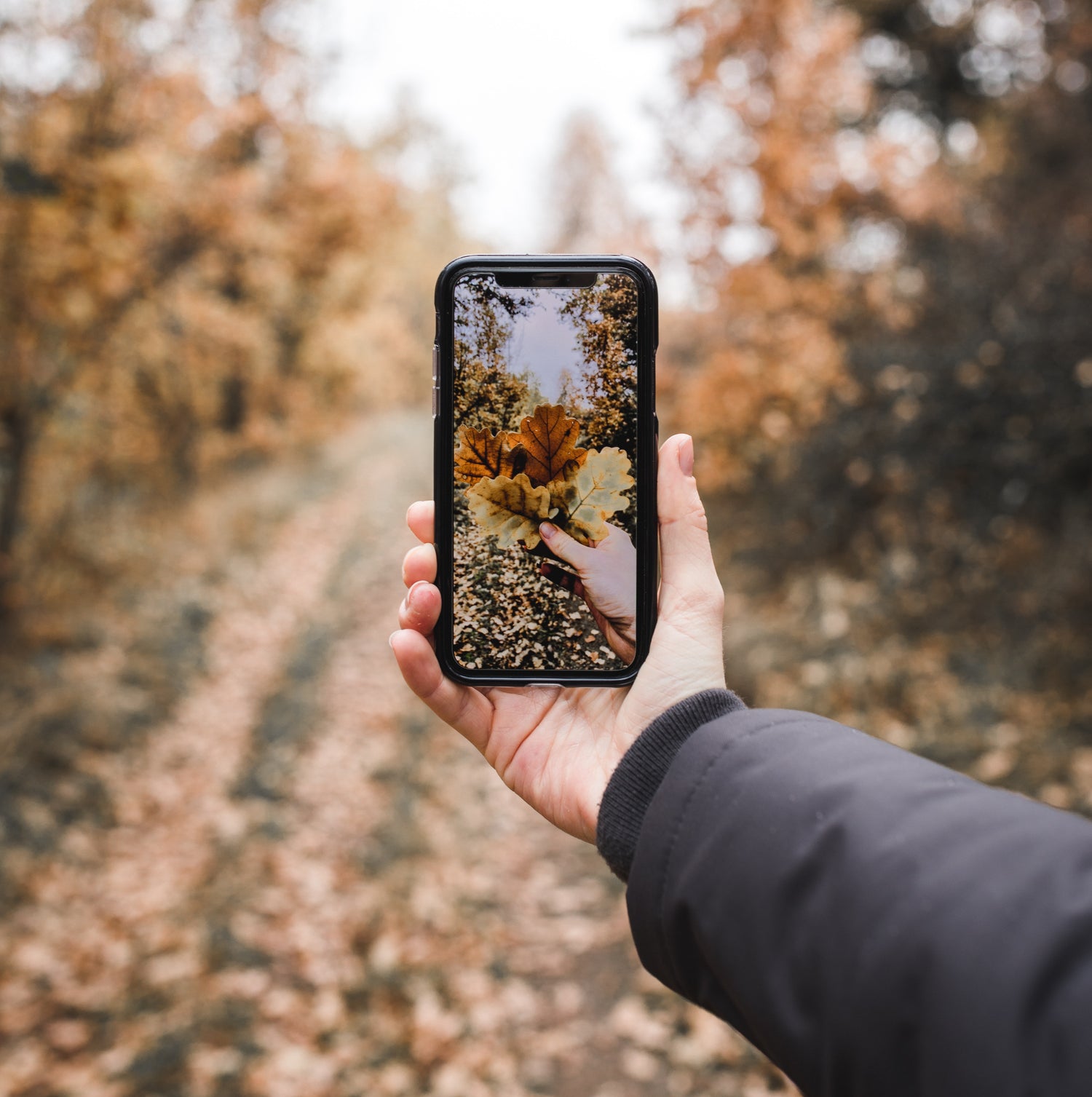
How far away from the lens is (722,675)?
1593 millimetres

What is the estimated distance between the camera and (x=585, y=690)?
1.76m

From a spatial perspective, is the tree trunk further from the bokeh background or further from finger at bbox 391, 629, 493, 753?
finger at bbox 391, 629, 493, 753

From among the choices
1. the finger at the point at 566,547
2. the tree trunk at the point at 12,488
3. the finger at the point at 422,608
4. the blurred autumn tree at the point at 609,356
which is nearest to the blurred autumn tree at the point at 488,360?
the blurred autumn tree at the point at 609,356

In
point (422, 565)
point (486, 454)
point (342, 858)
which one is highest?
point (486, 454)

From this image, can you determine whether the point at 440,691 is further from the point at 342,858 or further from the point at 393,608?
the point at 393,608

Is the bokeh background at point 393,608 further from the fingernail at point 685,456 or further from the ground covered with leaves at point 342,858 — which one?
the fingernail at point 685,456

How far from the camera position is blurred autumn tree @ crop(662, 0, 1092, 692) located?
17.3ft

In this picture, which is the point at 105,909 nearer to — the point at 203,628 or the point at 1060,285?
the point at 203,628

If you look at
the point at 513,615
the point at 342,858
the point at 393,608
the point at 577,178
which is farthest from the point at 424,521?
the point at 577,178

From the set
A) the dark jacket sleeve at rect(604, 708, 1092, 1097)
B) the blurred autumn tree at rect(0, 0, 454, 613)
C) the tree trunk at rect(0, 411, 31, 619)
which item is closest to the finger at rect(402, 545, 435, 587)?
the dark jacket sleeve at rect(604, 708, 1092, 1097)

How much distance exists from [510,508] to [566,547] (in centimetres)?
14

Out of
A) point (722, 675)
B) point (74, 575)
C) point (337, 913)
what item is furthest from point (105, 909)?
point (722, 675)

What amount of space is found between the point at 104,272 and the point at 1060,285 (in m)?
6.37

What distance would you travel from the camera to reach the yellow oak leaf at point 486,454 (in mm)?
1699
